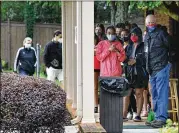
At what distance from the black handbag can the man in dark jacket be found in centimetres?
68

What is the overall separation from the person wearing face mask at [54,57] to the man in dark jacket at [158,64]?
4267 mm

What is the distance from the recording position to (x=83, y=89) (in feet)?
28.0

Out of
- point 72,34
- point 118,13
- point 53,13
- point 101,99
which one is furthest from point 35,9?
point 101,99

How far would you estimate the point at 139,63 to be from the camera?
1028 cm

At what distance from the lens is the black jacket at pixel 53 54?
523 inches

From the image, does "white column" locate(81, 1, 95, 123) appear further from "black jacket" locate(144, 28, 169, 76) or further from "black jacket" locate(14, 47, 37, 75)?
"black jacket" locate(14, 47, 37, 75)

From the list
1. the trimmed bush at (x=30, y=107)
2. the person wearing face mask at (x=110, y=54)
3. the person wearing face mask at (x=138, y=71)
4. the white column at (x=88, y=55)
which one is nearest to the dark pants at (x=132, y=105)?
the person wearing face mask at (x=138, y=71)

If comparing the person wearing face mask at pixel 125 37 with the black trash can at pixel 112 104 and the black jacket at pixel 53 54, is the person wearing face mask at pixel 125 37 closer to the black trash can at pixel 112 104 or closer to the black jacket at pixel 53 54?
the black trash can at pixel 112 104

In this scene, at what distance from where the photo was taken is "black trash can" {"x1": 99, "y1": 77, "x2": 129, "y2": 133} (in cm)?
888

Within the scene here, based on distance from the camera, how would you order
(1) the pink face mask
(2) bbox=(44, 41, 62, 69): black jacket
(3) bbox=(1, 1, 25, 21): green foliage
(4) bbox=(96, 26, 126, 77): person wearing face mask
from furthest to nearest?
(3) bbox=(1, 1, 25, 21): green foliage < (2) bbox=(44, 41, 62, 69): black jacket < (1) the pink face mask < (4) bbox=(96, 26, 126, 77): person wearing face mask

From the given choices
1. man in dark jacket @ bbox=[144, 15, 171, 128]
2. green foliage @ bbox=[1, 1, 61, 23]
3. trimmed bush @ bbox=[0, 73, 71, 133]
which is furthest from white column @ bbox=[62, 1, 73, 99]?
green foliage @ bbox=[1, 1, 61, 23]

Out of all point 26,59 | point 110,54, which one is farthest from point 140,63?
point 26,59

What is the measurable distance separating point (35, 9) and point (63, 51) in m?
14.7

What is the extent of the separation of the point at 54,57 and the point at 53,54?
0.09 meters
